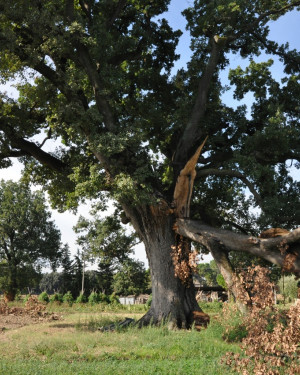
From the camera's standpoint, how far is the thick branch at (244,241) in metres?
10.4

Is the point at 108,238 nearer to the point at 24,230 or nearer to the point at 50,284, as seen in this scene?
the point at 24,230

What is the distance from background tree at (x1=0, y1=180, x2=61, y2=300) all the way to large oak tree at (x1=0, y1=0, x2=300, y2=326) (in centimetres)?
2576

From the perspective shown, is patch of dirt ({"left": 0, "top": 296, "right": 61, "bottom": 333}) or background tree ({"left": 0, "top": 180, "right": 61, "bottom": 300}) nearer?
patch of dirt ({"left": 0, "top": 296, "right": 61, "bottom": 333})

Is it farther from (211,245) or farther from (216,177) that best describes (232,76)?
(211,245)

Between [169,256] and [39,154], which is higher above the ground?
[39,154]

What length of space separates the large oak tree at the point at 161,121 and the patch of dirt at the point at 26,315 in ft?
15.0

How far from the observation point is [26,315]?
711 inches

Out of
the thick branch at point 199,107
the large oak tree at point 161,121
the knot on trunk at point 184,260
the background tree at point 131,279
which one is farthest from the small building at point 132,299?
the thick branch at point 199,107

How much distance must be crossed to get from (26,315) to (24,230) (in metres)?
25.4

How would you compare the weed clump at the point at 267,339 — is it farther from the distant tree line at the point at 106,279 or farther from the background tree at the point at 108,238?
the distant tree line at the point at 106,279

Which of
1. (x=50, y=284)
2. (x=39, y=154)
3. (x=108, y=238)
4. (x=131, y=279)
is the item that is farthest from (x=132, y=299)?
(x=50, y=284)

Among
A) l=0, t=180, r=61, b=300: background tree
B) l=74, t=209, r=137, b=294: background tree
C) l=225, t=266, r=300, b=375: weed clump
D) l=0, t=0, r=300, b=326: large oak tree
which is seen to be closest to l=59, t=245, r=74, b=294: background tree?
l=0, t=180, r=61, b=300: background tree

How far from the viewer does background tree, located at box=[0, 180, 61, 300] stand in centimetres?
4066

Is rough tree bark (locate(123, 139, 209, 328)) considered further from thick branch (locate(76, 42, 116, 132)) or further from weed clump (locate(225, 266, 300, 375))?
weed clump (locate(225, 266, 300, 375))
